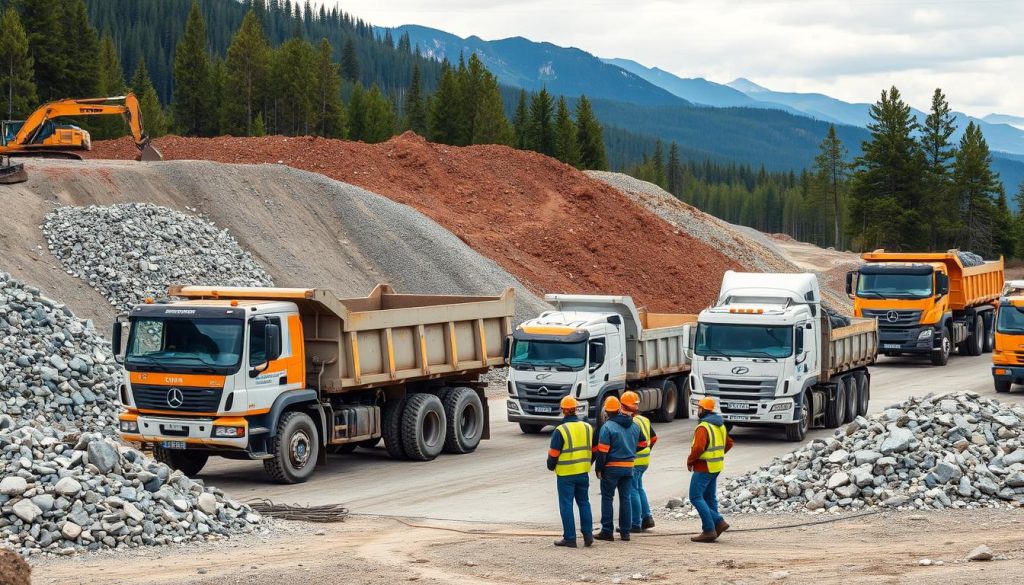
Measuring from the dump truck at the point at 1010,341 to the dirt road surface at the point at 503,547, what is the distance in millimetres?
13679

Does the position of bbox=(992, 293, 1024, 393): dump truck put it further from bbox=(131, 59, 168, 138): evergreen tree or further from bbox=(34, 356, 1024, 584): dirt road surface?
bbox=(131, 59, 168, 138): evergreen tree

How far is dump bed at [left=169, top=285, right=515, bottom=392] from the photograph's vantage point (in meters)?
19.9

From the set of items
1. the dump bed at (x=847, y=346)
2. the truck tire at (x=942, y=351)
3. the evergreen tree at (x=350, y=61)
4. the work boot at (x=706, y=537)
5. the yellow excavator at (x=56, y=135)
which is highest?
the evergreen tree at (x=350, y=61)

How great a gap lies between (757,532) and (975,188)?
277 ft

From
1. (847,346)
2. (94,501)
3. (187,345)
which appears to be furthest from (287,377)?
(847,346)

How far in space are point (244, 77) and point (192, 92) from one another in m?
4.54

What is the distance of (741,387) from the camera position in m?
23.4

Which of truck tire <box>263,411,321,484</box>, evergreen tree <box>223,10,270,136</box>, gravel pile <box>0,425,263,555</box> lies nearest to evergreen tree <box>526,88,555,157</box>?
evergreen tree <box>223,10,270,136</box>

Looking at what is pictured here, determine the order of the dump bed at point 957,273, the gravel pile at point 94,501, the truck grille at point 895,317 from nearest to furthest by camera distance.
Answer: the gravel pile at point 94,501 < the truck grille at point 895,317 < the dump bed at point 957,273

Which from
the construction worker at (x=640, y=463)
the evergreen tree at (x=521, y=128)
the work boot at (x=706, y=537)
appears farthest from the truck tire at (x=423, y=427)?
the evergreen tree at (x=521, y=128)

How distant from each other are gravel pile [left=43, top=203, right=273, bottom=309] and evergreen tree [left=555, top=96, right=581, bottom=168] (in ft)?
230

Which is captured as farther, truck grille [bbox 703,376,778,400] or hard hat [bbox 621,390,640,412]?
truck grille [bbox 703,376,778,400]

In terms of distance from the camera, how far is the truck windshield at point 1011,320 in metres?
30.3

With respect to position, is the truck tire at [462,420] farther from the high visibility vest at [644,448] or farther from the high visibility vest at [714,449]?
the high visibility vest at [714,449]
